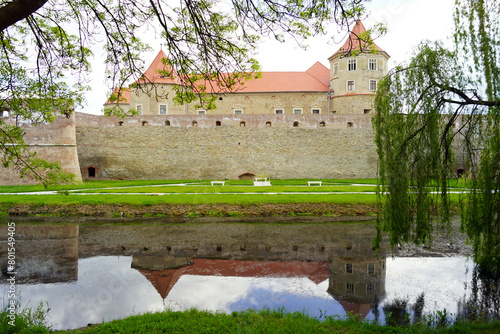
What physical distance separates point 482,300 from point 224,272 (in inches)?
182

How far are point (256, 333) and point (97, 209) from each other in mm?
9943

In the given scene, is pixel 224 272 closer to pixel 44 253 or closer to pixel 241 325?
pixel 241 325

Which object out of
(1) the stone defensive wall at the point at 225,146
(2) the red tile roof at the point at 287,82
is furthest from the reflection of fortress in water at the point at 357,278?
(2) the red tile roof at the point at 287,82

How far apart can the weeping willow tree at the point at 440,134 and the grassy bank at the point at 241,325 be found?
2.02 metres

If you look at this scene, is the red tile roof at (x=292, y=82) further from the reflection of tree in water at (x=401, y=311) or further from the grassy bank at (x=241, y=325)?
the grassy bank at (x=241, y=325)

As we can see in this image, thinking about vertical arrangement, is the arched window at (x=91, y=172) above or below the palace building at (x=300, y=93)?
below

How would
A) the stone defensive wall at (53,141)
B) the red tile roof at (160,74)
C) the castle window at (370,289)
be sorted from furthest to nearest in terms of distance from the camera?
the stone defensive wall at (53,141) → the castle window at (370,289) → the red tile roof at (160,74)

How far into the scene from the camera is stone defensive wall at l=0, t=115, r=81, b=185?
19.5 meters

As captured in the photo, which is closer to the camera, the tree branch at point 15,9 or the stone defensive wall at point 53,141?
the tree branch at point 15,9

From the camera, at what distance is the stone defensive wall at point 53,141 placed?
19.5 meters

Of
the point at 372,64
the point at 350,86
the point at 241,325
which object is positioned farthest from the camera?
the point at 350,86

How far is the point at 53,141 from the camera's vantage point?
1986 centimetres

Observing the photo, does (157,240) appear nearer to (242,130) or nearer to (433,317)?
(433,317)

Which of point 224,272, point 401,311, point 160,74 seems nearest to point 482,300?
point 401,311
